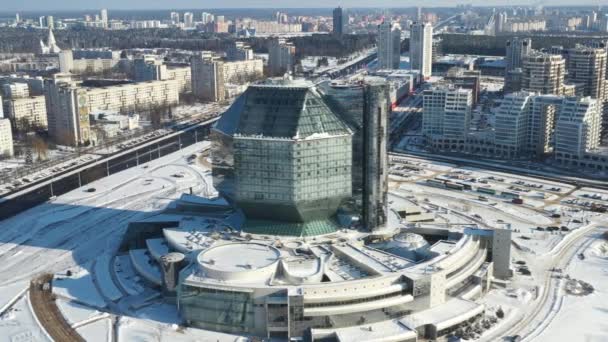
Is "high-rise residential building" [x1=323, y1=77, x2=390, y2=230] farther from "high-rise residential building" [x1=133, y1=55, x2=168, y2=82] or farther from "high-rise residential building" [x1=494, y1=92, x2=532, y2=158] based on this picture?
"high-rise residential building" [x1=133, y1=55, x2=168, y2=82]

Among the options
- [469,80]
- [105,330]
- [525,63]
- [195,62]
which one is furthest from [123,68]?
[105,330]

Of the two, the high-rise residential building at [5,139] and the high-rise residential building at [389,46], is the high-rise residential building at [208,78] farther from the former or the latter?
the high-rise residential building at [5,139]

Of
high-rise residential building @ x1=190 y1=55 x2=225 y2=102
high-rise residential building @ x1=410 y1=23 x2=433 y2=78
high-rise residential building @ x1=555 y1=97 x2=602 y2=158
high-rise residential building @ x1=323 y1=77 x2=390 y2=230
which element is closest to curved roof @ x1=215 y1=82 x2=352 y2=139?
high-rise residential building @ x1=323 y1=77 x2=390 y2=230

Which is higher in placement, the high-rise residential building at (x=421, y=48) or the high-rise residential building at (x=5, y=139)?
the high-rise residential building at (x=421, y=48)

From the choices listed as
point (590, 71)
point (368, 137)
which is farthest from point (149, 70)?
point (368, 137)

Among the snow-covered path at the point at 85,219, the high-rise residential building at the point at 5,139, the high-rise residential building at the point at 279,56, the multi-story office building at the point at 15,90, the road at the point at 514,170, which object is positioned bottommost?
the snow-covered path at the point at 85,219

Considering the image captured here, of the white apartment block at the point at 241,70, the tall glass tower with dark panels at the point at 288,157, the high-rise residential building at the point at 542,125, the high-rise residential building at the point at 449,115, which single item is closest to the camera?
the tall glass tower with dark panels at the point at 288,157

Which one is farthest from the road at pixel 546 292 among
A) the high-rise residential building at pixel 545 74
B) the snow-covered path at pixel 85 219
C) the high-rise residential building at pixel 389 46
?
the high-rise residential building at pixel 389 46
